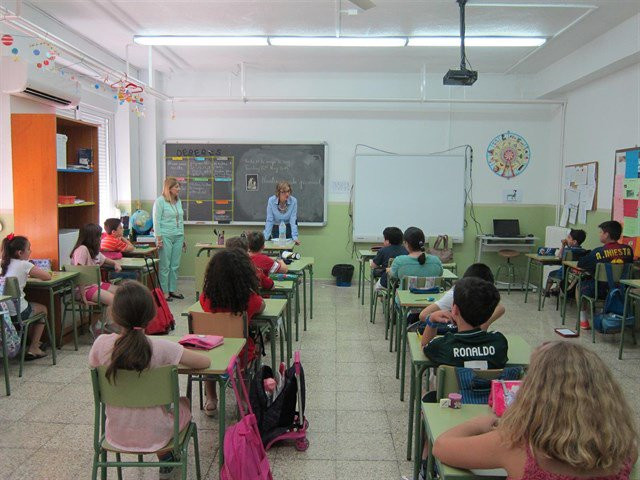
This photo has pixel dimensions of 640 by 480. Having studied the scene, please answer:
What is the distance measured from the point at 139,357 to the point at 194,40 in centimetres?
483

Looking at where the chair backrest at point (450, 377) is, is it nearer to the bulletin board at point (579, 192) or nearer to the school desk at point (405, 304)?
the school desk at point (405, 304)

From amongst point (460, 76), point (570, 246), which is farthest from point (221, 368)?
point (570, 246)

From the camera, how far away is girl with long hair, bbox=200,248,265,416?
3143 mm

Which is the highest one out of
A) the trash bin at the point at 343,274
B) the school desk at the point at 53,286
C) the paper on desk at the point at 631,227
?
the paper on desk at the point at 631,227

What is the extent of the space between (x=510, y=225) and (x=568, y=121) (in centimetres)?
171

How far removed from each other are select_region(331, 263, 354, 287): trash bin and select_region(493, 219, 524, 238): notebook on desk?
2.29 m

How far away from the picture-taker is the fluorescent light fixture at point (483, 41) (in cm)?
590

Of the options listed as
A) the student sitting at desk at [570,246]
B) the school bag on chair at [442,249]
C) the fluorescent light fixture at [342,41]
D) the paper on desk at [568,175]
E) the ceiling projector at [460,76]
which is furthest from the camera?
the school bag on chair at [442,249]

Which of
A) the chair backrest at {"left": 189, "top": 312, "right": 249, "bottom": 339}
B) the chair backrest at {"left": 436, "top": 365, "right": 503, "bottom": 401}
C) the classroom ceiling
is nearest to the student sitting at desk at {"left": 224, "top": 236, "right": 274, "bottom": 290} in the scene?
the chair backrest at {"left": 189, "top": 312, "right": 249, "bottom": 339}

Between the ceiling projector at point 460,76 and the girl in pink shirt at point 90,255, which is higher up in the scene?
the ceiling projector at point 460,76

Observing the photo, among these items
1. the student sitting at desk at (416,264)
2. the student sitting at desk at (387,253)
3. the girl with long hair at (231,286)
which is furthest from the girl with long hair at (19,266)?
the student sitting at desk at (387,253)

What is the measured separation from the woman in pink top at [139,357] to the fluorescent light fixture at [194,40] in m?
4.50

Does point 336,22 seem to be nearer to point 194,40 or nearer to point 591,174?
point 194,40

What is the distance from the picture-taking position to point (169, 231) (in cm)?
679
